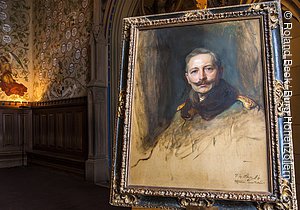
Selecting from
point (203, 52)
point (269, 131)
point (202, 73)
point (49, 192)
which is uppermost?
point (203, 52)

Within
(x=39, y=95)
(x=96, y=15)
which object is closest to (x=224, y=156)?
(x=96, y=15)

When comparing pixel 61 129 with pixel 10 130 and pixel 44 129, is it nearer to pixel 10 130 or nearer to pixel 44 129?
pixel 44 129

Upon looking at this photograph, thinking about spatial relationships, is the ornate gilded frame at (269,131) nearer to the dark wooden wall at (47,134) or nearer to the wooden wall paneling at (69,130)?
the dark wooden wall at (47,134)

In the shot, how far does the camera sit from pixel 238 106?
1.46m

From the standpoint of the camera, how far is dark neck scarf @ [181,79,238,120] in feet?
4.85

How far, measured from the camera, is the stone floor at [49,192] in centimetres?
380

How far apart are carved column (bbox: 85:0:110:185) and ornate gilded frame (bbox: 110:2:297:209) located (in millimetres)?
3773

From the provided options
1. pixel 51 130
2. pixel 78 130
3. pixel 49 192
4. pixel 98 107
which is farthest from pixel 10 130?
pixel 49 192

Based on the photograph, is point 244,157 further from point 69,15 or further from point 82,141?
point 69,15

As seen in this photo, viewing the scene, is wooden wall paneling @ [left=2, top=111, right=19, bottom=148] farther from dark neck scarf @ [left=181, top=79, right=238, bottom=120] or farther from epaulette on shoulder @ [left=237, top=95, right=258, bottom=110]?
epaulette on shoulder @ [left=237, top=95, right=258, bottom=110]
